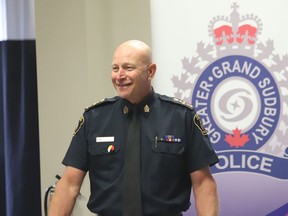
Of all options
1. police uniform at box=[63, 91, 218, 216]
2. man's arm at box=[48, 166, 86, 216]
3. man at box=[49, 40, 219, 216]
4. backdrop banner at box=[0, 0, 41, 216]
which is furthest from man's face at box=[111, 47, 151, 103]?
backdrop banner at box=[0, 0, 41, 216]

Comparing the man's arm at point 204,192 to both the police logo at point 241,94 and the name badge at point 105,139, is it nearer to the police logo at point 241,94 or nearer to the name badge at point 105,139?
the name badge at point 105,139

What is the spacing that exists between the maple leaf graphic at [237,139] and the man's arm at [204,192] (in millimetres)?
732

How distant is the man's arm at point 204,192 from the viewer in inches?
58.1

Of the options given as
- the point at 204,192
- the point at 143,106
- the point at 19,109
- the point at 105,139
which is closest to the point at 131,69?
the point at 143,106

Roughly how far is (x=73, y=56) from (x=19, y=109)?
0.49 meters

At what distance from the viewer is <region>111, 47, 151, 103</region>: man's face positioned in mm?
1434

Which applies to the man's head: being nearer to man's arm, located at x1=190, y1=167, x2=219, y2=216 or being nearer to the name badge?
the name badge

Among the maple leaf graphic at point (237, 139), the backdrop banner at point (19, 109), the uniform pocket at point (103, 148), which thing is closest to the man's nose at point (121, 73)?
the uniform pocket at point (103, 148)

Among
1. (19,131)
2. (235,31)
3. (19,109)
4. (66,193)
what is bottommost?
(66,193)

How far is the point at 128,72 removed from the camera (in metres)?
1.43

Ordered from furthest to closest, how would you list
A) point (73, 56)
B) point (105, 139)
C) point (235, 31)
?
1. point (73, 56)
2. point (235, 31)
3. point (105, 139)

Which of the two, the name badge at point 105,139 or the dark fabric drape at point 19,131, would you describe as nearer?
the name badge at point 105,139

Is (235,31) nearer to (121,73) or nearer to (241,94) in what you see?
(241,94)

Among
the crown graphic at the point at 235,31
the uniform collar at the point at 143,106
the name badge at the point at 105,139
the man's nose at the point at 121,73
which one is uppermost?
the crown graphic at the point at 235,31
